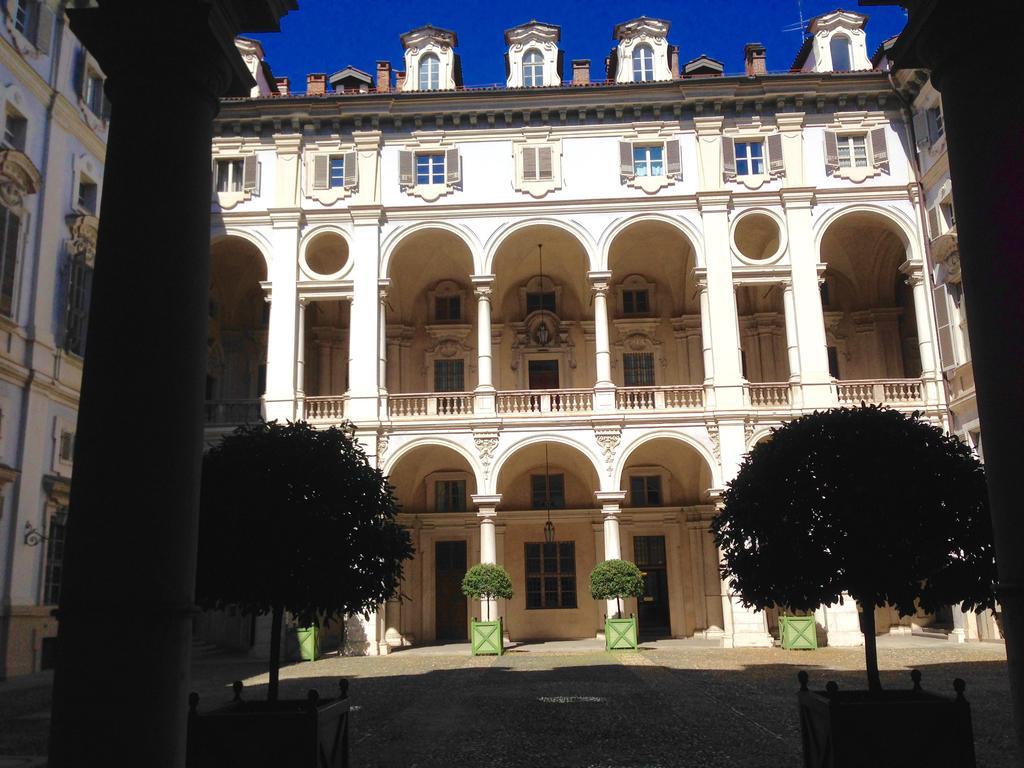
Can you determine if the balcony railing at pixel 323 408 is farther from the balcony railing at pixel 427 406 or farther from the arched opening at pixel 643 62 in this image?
the arched opening at pixel 643 62

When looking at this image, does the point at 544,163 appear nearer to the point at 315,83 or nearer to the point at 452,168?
the point at 452,168

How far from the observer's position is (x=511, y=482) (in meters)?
31.4

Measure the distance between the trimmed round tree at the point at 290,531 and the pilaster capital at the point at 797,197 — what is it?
21.7m

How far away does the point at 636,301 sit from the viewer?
32.4 m

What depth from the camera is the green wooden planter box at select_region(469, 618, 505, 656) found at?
24500 millimetres

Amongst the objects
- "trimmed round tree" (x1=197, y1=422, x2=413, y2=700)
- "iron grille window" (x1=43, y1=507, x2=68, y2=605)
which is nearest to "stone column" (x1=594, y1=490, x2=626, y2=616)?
"iron grille window" (x1=43, y1=507, x2=68, y2=605)

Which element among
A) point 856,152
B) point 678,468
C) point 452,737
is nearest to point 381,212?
point 678,468

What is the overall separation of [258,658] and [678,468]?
1412cm

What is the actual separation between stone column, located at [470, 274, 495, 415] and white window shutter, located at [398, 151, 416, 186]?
3594 mm

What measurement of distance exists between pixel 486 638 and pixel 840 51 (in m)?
21.2

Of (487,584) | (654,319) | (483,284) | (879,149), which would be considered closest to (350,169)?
(483,284)

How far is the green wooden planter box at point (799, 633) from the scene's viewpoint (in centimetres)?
2395

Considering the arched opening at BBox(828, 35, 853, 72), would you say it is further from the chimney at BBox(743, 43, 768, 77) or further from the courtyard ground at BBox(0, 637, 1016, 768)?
the courtyard ground at BBox(0, 637, 1016, 768)

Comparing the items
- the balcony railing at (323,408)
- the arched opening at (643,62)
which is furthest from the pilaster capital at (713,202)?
the balcony railing at (323,408)
